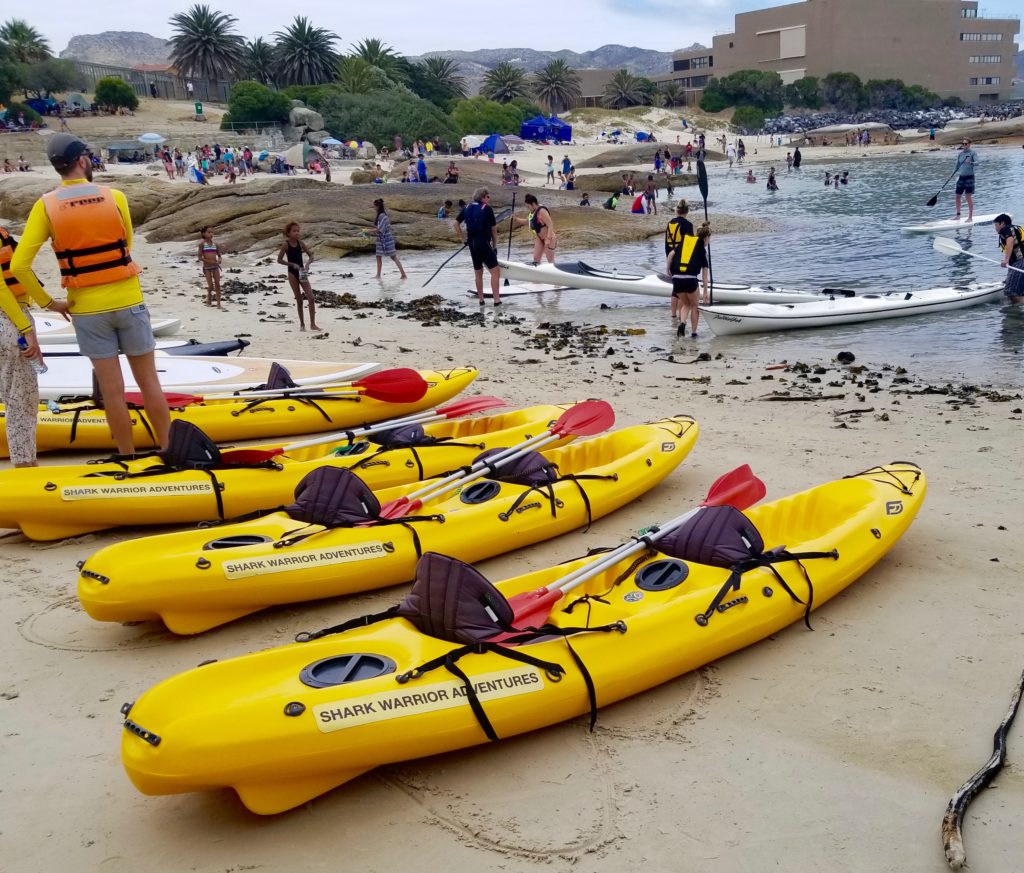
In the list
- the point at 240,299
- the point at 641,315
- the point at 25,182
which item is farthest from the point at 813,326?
the point at 25,182

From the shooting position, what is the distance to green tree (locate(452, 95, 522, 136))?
1951 inches

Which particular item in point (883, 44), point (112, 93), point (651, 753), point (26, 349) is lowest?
point (651, 753)

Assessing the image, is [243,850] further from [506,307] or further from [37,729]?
[506,307]

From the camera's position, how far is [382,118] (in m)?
42.8

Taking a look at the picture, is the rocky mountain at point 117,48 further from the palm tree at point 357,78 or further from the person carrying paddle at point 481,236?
the person carrying paddle at point 481,236

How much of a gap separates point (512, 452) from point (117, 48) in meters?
222

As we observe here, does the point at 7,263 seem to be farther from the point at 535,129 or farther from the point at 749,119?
the point at 749,119

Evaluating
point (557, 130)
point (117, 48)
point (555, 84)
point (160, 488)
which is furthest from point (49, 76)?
point (117, 48)

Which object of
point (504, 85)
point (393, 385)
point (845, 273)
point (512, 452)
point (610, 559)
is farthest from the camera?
point (504, 85)

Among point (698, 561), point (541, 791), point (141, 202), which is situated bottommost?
point (541, 791)

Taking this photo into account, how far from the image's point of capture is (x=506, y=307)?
40.7 ft

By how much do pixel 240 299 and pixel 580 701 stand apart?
36.3 feet

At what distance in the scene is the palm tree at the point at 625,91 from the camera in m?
80.1

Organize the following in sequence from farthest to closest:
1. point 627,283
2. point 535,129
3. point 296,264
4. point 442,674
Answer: point 535,129 → point 627,283 → point 296,264 → point 442,674
